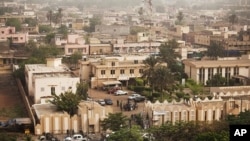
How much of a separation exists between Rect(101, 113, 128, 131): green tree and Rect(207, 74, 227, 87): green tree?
4.14 m

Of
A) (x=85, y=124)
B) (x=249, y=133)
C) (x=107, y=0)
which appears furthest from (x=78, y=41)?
(x=107, y=0)

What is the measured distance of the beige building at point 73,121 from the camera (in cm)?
757

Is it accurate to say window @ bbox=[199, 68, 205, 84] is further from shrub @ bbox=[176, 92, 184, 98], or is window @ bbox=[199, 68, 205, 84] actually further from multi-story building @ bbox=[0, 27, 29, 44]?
multi-story building @ bbox=[0, 27, 29, 44]

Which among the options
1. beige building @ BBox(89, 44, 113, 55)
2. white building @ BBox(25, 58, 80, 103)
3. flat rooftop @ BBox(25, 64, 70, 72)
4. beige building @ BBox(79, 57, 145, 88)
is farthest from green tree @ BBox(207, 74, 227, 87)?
beige building @ BBox(89, 44, 113, 55)

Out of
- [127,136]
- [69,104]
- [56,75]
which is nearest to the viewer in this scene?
[127,136]

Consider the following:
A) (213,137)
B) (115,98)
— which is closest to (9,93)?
(115,98)

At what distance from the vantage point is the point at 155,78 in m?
9.99

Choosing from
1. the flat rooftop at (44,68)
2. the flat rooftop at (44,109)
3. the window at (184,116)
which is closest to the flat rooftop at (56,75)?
the flat rooftop at (44,68)

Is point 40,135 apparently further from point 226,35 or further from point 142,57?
point 226,35

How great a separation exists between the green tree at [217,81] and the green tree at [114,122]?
4139 mm

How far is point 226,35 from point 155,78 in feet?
27.8

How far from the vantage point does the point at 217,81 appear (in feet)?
36.1

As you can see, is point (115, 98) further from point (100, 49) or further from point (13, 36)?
point (13, 36)

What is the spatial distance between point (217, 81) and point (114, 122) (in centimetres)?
437
